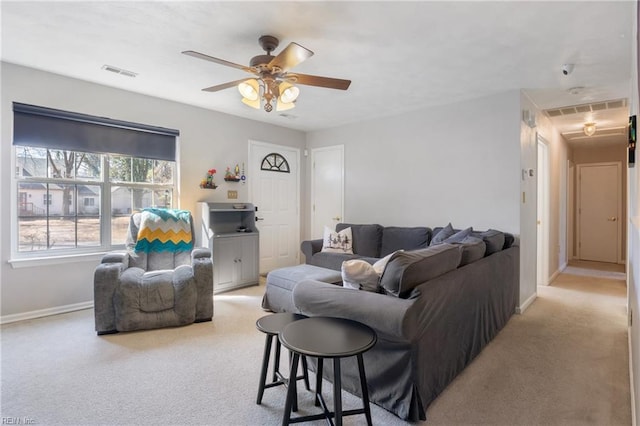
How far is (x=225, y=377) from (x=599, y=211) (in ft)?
25.9

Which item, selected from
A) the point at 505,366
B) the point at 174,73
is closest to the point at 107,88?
the point at 174,73

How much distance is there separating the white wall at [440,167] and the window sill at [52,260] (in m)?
3.46

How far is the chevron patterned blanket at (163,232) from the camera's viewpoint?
3.59 metres

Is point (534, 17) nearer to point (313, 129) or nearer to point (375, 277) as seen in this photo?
point (375, 277)

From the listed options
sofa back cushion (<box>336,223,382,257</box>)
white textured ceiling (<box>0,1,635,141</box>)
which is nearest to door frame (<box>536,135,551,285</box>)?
white textured ceiling (<box>0,1,635,141</box>)

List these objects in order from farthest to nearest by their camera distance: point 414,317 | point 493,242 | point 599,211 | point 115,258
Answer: point 599,211
point 115,258
point 493,242
point 414,317

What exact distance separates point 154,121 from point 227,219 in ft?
5.19

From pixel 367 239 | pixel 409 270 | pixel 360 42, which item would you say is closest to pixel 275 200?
pixel 367 239

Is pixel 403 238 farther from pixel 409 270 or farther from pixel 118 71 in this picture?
pixel 118 71

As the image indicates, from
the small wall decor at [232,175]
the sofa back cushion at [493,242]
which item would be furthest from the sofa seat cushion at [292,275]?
the small wall decor at [232,175]

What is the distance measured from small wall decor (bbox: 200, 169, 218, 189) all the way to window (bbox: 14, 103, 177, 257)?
1.65 feet

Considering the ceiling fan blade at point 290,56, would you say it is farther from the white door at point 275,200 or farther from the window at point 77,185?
the white door at point 275,200

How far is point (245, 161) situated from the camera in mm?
5059

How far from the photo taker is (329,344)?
153 cm
